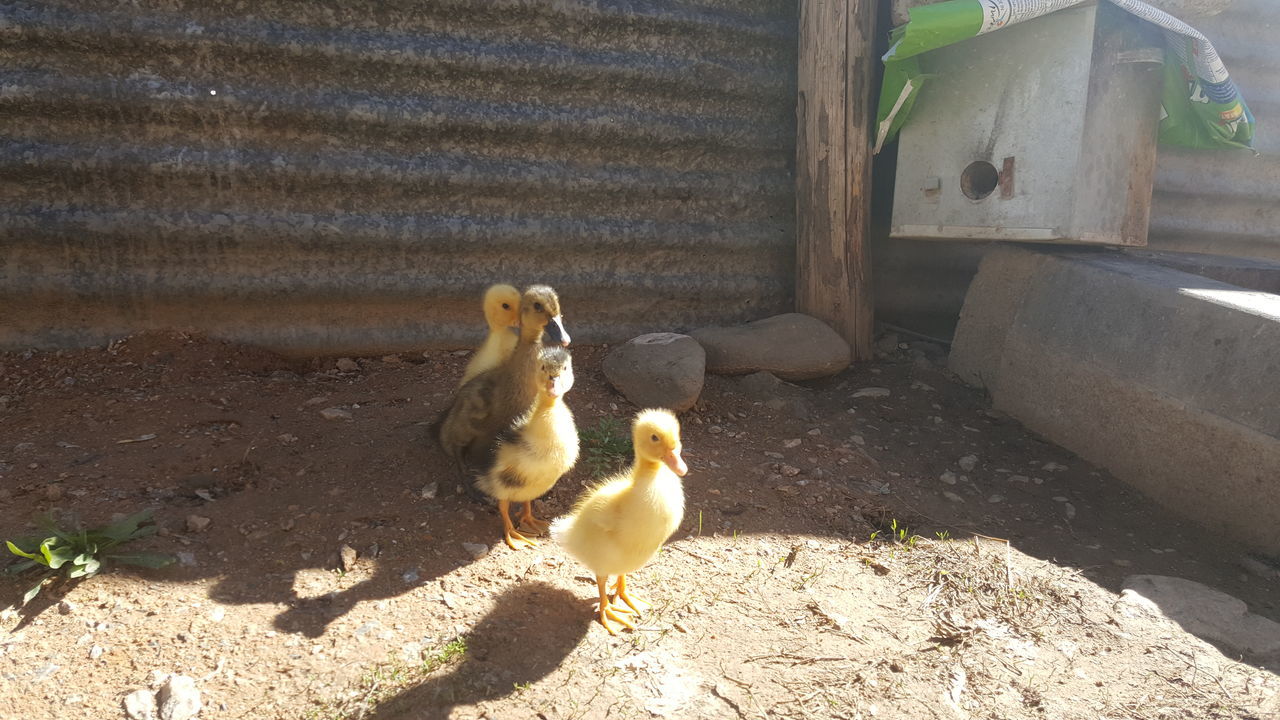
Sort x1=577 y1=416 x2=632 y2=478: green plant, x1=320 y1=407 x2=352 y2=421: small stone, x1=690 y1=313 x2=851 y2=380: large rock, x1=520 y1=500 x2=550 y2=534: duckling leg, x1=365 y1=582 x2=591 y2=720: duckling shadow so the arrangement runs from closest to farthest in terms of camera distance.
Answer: x1=365 y1=582 x2=591 y2=720: duckling shadow → x1=520 y1=500 x2=550 y2=534: duckling leg → x1=577 y1=416 x2=632 y2=478: green plant → x1=320 y1=407 x2=352 y2=421: small stone → x1=690 y1=313 x2=851 y2=380: large rock

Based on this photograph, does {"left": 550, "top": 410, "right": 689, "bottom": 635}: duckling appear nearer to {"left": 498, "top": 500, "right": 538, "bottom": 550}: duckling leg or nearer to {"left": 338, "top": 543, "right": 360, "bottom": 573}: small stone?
{"left": 498, "top": 500, "right": 538, "bottom": 550}: duckling leg

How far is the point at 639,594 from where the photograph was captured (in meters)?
3.08

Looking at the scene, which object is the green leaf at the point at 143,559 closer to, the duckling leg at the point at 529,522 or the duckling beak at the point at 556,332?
the duckling leg at the point at 529,522

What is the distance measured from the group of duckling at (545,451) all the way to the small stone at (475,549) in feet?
0.35

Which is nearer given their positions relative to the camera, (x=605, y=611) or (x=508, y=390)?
(x=605, y=611)

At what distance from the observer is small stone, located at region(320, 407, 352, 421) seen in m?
4.05

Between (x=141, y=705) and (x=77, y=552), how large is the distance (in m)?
0.75

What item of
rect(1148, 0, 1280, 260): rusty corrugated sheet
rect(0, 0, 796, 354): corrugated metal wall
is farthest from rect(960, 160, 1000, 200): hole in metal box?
rect(1148, 0, 1280, 260): rusty corrugated sheet

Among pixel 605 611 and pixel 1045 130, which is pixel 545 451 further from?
pixel 1045 130

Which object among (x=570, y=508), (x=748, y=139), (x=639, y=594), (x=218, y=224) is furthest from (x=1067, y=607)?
(x=218, y=224)

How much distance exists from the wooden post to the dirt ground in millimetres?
930

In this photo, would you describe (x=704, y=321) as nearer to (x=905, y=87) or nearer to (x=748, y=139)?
(x=748, y=139)

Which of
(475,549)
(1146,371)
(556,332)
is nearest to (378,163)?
(556,332)

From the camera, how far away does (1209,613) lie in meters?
3.18
